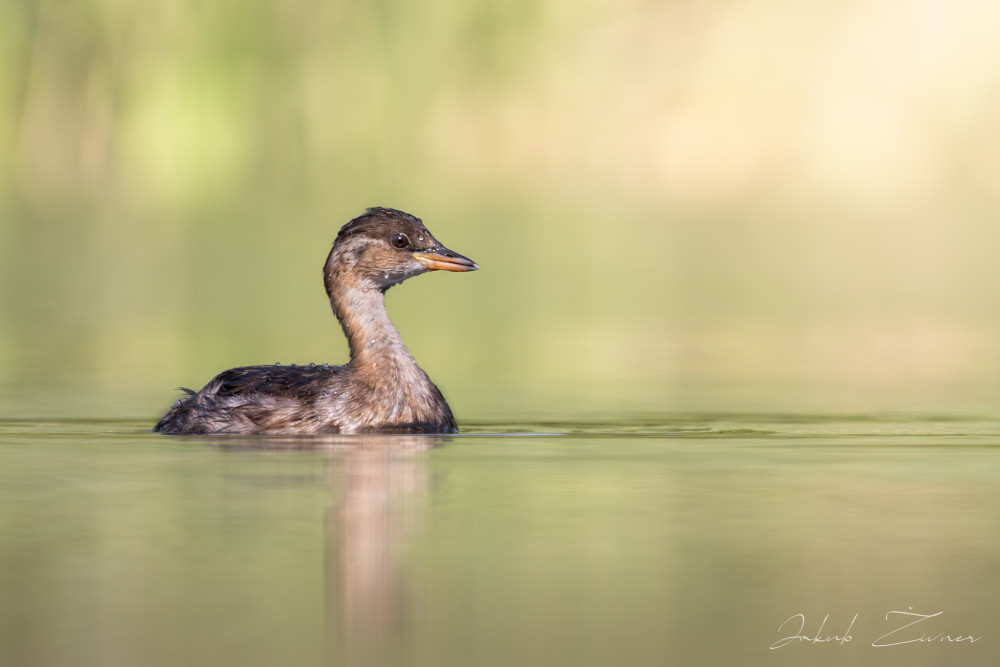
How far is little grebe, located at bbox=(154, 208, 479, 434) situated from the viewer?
13.6m

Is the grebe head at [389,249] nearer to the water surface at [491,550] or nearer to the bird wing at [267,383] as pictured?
the bird wing at [267,383]

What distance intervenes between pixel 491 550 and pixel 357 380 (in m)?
5.09

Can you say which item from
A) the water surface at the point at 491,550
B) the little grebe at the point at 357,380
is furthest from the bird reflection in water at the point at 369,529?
the little grebe at the point at 357,380

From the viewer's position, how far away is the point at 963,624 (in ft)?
24.4

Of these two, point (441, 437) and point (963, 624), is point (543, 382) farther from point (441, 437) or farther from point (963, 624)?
point (963, 624)

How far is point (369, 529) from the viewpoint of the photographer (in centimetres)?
932

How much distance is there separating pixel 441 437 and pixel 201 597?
564 centimetres

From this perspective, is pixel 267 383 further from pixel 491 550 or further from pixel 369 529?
pixel 491 550

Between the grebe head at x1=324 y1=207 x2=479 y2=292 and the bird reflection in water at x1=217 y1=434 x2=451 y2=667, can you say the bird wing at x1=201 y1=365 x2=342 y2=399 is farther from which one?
the grebe head at x1=324 y1=207 x2=479 y2=292

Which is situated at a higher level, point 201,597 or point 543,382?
point 543,382

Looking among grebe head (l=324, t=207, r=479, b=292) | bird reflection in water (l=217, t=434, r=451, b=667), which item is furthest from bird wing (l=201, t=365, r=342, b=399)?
grebe head (l=324, t=207, r=479, b=292)

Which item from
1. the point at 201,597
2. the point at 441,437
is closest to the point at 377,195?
the point at 441,437

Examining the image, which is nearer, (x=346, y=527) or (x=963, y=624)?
(x=963, y=624)

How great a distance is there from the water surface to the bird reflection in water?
0.07 feet
